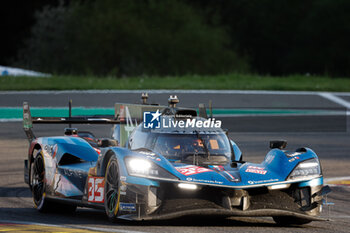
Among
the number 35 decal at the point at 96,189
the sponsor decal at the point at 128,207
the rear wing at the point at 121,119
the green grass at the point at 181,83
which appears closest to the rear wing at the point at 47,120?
the rear wing at the point at 121,119

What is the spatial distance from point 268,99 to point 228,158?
19381 mm

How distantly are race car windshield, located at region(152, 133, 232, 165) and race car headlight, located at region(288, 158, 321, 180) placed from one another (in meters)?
1.07

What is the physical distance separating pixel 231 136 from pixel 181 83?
36.9 feet

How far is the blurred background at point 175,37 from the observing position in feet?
180

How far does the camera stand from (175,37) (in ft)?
188

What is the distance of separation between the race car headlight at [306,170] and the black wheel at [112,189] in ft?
6.14

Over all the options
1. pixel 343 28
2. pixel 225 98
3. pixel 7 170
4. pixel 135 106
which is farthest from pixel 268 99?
pixel 343 28

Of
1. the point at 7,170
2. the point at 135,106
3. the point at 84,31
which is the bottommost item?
the point at 7,170

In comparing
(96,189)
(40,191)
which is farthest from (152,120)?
(40,191)

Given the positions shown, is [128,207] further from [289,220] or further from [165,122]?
Result: [289,220]

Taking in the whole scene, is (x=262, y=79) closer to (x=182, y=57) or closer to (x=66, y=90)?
(x=66, y=90)

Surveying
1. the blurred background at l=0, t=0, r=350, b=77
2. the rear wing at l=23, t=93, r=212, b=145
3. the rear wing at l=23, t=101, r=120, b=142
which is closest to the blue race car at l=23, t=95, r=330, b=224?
the rear wing at l=23, t=101, r=120, b=142

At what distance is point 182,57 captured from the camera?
56.8 metres

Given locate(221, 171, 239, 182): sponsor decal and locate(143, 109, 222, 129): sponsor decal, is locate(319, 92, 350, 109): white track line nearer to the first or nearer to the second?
locate(143, 109, 222, 129): sponsor decal
